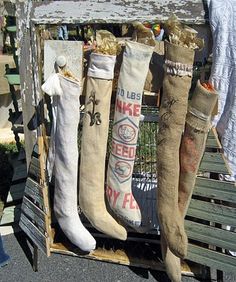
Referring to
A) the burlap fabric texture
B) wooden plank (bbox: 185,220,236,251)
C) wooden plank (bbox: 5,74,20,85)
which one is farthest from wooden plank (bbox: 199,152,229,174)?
wooden plank (bbox: 5,74,20,85)

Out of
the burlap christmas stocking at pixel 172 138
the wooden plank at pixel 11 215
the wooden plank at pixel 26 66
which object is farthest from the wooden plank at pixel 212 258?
the wooden plank at pixel 11 215

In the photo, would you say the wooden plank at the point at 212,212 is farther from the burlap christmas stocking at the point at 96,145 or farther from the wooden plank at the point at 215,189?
the burlap christmas stocking at the point at 96,145

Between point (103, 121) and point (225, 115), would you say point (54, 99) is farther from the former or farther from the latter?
point (225, 115)

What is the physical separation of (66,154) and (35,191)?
46 cm

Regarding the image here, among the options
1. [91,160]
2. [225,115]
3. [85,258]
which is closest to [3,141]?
[85,258]

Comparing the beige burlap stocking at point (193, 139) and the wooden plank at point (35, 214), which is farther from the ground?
the beige burlap stocking at point (193, 139)

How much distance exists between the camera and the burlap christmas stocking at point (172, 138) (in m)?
2.22

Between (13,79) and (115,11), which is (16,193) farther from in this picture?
(115,11)

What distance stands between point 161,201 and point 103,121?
54cm

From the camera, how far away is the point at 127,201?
8.25 feet

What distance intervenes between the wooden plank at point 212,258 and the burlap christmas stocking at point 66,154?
0.61 meters

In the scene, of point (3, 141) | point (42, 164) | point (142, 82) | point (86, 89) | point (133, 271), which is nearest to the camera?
point (142, 82)

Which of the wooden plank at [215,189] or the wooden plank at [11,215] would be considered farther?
the wooden plank at [11,215]

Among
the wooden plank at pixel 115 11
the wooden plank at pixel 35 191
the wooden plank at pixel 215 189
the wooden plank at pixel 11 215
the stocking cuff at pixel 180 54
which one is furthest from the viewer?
the wooden plank at pixel 11 215
